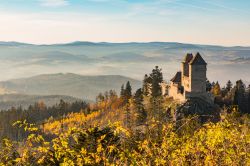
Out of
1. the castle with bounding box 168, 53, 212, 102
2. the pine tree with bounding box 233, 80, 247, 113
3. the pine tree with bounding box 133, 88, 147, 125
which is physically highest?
the castle with bounding box 168, 53, 212, 102

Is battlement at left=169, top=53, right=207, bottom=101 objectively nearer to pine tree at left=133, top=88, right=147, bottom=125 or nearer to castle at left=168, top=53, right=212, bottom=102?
castle at left=168, top=53, right=212, bottom=102

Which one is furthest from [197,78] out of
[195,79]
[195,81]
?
[195,81]

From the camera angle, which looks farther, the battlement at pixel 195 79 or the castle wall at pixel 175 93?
the castle wall at pixel 175 93

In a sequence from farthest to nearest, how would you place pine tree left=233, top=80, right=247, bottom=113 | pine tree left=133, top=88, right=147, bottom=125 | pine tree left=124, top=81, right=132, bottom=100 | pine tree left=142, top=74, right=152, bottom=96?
pine tree left=124, top=81, right=132, bottom=100
pine tree left=142, top=74, right=152, bottom=96
pine tree left=133, top=88, right=147, bottom=125
pine tree left=233, top=80, right=247, bottom=113

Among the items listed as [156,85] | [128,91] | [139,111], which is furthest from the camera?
[128,91]

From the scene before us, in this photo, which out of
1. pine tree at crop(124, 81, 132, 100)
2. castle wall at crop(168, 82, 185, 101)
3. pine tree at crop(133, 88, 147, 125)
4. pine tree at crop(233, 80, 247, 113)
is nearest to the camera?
castle wall at crop(168, 82, 185, 101)

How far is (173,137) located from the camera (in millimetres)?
15422

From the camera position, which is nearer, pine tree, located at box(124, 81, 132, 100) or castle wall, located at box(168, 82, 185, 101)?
→ castle wall, located at box(168, 82, 185, 101)

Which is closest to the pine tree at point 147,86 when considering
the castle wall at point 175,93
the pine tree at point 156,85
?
the pine tree at point 156,85

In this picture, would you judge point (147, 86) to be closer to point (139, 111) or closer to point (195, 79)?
point (139, 111)

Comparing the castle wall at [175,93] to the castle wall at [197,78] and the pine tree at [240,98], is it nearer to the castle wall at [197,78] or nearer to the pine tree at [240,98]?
the castle wall at [197,78]

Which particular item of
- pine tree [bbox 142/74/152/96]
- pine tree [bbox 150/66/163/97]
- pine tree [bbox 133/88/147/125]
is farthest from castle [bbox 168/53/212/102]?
pine tree [bbox 142/74/152/96]

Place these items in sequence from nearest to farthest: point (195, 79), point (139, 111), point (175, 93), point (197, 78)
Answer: point (195, 79)
point (197, 78)
point (175, 93)
point (139, 111)

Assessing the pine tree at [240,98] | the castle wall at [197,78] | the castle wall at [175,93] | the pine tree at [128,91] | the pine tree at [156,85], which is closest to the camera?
the castle wall at [197,78]
